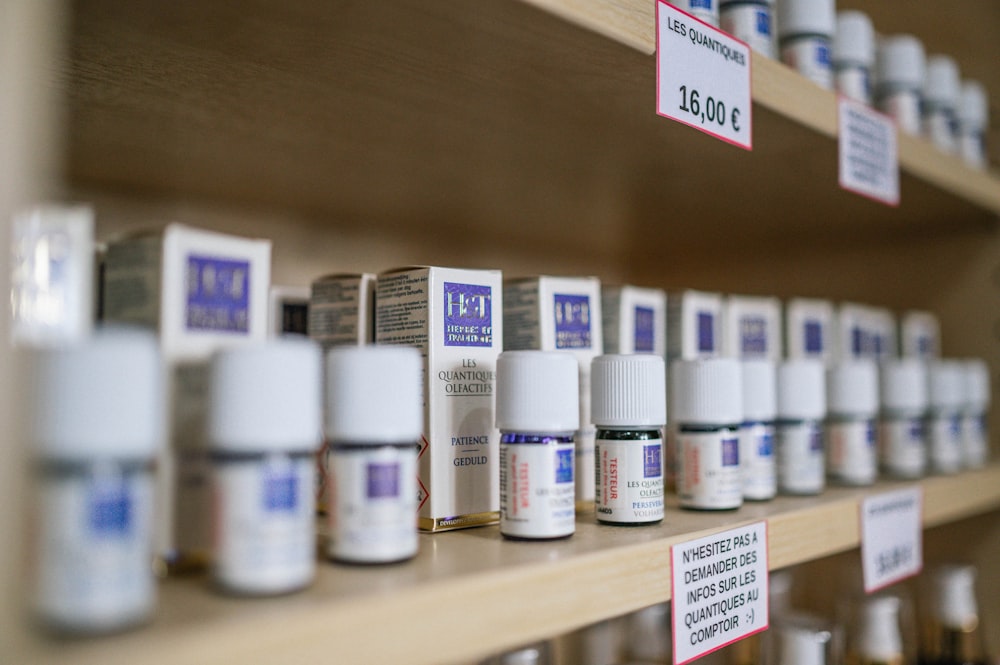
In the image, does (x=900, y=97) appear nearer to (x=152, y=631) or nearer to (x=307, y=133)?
(x=307, y=133)

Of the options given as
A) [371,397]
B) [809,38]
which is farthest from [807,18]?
[371,397]

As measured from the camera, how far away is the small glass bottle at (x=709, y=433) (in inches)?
26.8

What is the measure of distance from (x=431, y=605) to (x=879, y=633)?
A: 2.39 feet

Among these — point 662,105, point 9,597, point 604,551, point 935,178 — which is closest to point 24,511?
point 9,597

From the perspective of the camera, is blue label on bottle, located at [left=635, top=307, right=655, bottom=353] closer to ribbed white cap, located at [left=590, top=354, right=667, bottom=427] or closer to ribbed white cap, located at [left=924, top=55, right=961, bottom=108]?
ribbed white cap, located at [left=590, top=354, right=667, bottom=427]

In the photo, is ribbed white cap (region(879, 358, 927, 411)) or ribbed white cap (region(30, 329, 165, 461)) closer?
ribbed white cap (region(30, 329, 165, 461))

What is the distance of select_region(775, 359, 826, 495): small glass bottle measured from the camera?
80 cm

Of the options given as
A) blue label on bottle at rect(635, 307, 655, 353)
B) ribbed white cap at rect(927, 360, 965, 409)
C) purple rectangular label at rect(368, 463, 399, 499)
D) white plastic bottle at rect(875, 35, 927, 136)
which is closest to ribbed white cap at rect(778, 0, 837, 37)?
white plastic bottle at rect(875, 35, 927, 136)

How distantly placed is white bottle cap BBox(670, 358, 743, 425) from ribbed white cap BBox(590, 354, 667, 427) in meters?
0.08

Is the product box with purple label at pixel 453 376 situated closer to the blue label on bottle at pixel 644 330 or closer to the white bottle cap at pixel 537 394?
the white bottle cap at pixel 537 394

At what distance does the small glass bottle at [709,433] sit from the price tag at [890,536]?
0.57 ft

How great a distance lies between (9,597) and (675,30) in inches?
20.1

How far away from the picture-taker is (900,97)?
3.24 ft

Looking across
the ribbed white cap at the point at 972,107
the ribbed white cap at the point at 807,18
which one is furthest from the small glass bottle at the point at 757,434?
the ribbed white cap at the point at 972,107
